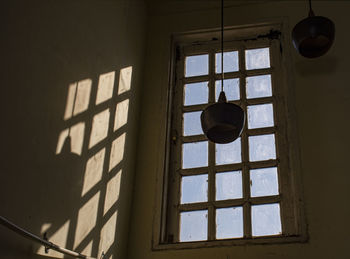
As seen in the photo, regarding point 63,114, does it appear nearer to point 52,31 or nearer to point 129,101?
point 52,31

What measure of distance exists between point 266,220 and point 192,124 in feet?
3.56

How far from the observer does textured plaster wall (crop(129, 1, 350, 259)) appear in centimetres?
382

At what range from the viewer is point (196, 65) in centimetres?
495

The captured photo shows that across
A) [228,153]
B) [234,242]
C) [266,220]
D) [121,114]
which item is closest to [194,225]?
[234,242]

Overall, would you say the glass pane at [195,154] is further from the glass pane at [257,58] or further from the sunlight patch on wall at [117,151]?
the glass pane at [257,58]

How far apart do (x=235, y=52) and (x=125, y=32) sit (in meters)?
1.05

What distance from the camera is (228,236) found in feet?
13.1

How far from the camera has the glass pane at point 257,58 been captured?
4.79 m

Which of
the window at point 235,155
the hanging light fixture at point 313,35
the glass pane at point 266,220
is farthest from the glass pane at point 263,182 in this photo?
the hanging light fixture at point 313,35

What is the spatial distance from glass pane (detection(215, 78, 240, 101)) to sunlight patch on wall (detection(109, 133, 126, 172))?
3.29 feet

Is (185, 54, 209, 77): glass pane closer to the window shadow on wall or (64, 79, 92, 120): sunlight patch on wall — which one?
the window shadow on wall

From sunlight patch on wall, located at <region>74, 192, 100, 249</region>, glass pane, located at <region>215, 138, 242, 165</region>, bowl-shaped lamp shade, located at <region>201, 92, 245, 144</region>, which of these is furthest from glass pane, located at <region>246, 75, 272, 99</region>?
sunlight patch on wall, located at <region>74, 192, 100, 249</region>

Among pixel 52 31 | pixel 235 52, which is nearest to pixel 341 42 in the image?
pixel 235 52

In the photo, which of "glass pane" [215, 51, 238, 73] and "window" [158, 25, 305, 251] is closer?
"window" [158, 25, 305, 251]
